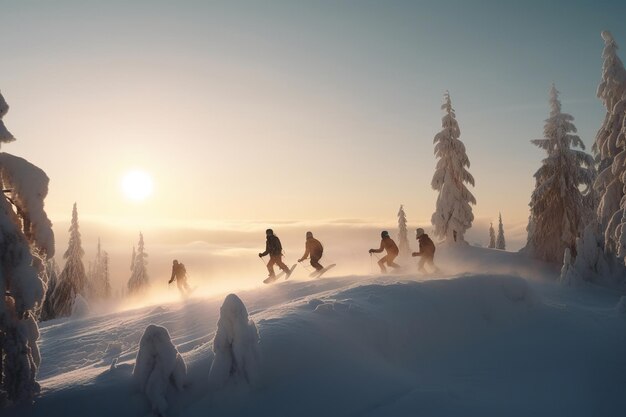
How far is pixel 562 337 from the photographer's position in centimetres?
1088

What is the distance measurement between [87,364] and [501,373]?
9295 millimetres

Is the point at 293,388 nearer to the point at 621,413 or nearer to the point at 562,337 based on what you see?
the point at 621,413

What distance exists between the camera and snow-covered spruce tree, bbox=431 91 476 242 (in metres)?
30.6

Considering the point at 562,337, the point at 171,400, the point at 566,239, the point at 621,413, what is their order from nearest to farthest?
the point at 171,400
the point at 621,413
the point at 562,337
the point at 566,239

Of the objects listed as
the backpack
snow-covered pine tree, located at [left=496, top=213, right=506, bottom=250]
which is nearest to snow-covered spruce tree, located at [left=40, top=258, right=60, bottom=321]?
the backpack

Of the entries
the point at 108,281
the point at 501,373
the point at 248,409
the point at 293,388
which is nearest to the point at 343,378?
the point at 293,388

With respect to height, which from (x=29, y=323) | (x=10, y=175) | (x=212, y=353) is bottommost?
(x=212, y=353)

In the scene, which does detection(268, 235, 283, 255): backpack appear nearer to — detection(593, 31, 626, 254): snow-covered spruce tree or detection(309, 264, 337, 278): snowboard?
detection(309, 264, 337, 278): snowboard

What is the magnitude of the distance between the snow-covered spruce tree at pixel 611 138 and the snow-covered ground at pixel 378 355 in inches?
199

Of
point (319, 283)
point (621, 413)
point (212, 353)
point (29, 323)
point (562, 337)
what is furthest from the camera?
point (319, 283)

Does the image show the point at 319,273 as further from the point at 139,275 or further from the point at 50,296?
the point at 139,275

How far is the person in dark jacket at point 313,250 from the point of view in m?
17.9

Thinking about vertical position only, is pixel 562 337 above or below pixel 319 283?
below

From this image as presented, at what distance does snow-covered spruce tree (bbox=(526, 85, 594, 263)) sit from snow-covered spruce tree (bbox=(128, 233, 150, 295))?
137ft
